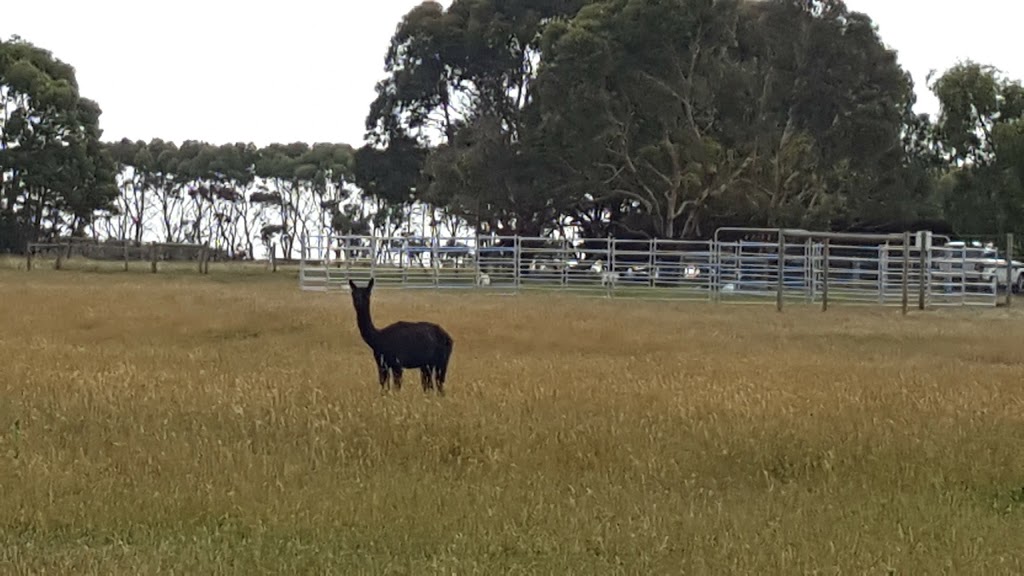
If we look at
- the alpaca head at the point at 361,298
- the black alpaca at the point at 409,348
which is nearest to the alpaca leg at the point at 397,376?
the black alpaca at the point at 409,348

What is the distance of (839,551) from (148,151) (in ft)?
263

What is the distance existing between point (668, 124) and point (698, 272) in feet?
26.7

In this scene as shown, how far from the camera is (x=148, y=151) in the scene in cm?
8000

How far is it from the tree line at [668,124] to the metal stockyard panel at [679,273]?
5.05 meters

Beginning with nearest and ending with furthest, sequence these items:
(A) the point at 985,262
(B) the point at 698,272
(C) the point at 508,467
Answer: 1. (C) the point at 508,467
2. (A) the point at 985,262
3. (B) the point at 698,272

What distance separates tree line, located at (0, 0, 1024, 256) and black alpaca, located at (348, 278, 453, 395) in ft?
100

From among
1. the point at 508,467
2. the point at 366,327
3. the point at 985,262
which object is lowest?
the point at 508,467

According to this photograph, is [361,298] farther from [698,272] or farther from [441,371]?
[698,272]

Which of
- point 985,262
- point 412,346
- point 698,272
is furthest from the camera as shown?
point 698,272

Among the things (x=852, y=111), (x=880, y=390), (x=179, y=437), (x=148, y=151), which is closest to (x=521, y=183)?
(x=852, y=111)

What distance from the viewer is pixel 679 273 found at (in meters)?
35.1

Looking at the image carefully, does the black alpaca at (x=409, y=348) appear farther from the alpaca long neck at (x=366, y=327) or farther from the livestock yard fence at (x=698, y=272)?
the livestock yard fence at (x=698, y=272)

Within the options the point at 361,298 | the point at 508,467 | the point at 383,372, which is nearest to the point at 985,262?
the point at 361,298

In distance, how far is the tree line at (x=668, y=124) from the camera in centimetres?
4016
